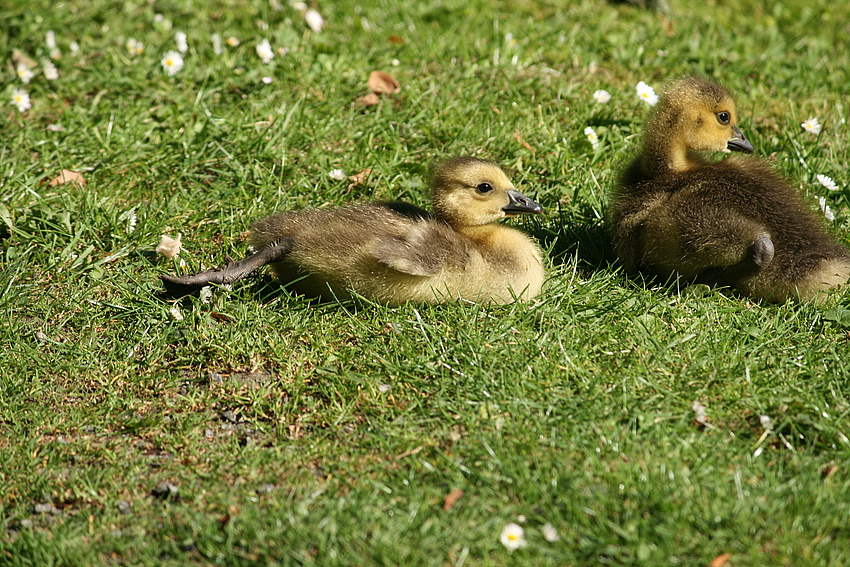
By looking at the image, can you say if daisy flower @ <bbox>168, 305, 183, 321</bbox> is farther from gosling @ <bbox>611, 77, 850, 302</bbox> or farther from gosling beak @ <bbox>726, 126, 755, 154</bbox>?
gosling beak @ <bbox>726, 126, 755, 154</bbox>

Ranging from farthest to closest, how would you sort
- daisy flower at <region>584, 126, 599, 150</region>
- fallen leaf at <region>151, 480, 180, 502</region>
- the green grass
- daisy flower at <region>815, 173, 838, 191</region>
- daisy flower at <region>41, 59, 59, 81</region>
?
daisy flower at <region>41, 59, 59, 81</region>, daisy flower at <region>584, 126, 599, 150</region>, daisy flower at <region>815, 173, 838, 191</region>, fallen leaf at <region>151, 480, 180, 502</region>, the green grass

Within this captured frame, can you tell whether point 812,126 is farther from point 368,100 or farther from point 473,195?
point 368,100

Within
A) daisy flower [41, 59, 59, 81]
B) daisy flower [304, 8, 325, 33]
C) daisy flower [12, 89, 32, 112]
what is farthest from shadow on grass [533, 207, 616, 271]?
daisy flower [41, 59, 59, 81]

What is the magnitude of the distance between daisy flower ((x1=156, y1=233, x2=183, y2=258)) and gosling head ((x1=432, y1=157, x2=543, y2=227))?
4.73 ft

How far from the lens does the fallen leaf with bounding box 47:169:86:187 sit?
5.54m

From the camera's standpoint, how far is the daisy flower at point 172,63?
21.5ft

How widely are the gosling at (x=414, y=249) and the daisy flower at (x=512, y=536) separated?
1.37m

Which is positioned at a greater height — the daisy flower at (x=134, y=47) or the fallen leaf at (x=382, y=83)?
the fallen leaf at (x=382, y=83)

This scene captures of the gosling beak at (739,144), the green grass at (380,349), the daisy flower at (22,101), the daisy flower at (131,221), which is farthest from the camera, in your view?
the daisy flower at (22,101)

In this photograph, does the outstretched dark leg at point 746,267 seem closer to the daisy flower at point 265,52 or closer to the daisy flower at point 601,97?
the daisy flower at point 601,97

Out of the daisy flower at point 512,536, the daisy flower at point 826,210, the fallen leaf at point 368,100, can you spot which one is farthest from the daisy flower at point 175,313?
the daisy flower at point 826,210

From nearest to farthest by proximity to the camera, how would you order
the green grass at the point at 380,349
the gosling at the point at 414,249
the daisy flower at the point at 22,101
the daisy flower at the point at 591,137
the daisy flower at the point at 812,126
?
the green grass at the point at 380,349, the gosling at the point at 414,249, the daisy flower at the point at 591,137, the daisy flower at the point at 812,126, the daisy flower at the point at 22,101

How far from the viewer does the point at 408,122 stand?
19.9 feet

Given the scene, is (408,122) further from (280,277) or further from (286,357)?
(286,357)
